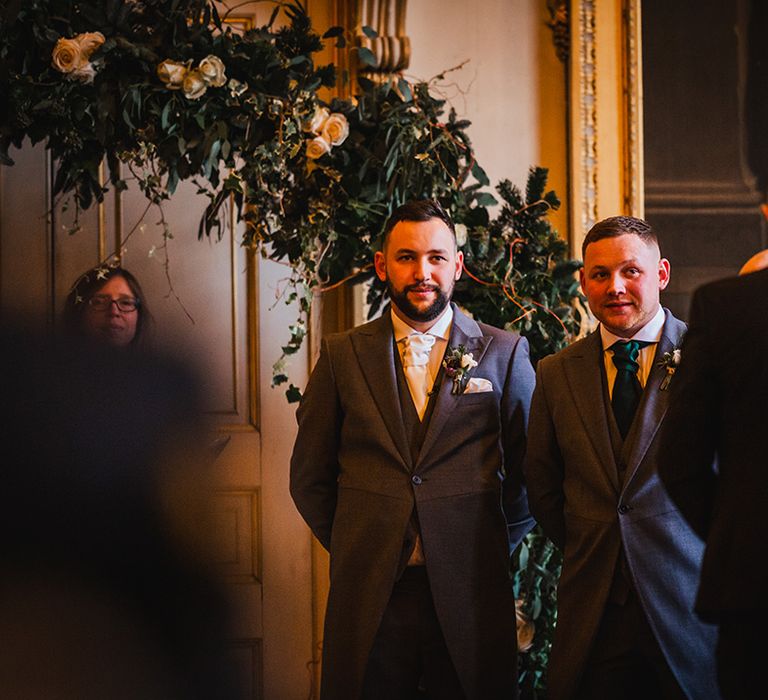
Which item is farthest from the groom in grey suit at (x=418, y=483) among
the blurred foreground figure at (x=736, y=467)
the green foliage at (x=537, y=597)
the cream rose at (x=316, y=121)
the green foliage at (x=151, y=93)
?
the blurred foreground figure at (x=736, y=467)

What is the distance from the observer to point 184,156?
10.3 ft

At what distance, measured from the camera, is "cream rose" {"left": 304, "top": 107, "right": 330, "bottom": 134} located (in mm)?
3188

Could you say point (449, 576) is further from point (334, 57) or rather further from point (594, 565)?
point (334, 57)

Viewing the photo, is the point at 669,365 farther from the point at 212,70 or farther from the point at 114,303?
the point at 114,303

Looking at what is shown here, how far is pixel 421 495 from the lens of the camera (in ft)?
8.65

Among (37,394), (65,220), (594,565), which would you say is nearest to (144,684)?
(37,394)

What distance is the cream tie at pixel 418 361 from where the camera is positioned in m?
2.79

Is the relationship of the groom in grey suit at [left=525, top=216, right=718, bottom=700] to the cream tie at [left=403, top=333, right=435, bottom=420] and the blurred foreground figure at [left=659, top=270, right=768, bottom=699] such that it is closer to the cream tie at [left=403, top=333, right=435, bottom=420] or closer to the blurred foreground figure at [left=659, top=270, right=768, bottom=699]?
the cream tie at [left=403, top=333, right=435, bottom=420]

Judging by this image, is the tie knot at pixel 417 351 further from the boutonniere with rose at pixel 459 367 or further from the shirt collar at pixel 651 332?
the shirt collar at pixel 651 332

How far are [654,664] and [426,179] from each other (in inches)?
66.4

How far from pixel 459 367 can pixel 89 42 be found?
1498 mm

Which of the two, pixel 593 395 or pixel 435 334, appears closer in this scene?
pixel 593 395

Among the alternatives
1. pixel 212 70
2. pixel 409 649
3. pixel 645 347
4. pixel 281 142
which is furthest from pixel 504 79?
pixel 409 649

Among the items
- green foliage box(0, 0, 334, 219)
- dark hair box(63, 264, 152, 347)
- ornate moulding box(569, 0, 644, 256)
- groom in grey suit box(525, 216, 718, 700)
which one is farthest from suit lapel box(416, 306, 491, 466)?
ornate moulding box(569, 0, 644, 256)
